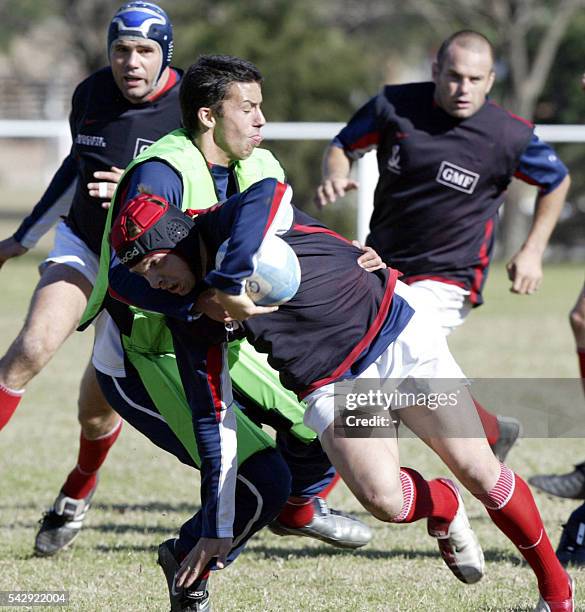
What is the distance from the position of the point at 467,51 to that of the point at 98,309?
2164 mm

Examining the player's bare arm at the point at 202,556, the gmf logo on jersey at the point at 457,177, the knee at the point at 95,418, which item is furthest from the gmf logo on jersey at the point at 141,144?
the player's bare arm at the point at 202,556

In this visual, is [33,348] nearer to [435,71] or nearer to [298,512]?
[298,512]

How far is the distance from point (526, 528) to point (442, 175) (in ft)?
6.47

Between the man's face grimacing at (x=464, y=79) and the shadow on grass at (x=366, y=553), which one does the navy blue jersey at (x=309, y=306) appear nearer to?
the shadow on grass at (x=366, y=553)

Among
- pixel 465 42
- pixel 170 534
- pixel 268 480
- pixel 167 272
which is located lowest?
pixel 170 534

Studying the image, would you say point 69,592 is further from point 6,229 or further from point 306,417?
point 6,229

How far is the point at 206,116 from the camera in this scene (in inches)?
152

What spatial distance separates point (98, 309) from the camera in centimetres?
386

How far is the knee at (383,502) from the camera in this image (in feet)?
11.9

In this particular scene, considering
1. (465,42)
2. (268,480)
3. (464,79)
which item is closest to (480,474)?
(268,480)

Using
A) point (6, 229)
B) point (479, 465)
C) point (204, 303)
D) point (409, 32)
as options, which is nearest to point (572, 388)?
point (479, 465)

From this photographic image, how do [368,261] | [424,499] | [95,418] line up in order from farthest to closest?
[95,418] → [424,499] → [368,261]

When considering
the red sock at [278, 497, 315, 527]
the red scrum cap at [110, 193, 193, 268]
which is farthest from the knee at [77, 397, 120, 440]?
the red scrum cap at [110, 193, 193, 268]

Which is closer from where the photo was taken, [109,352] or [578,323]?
[109,352]
